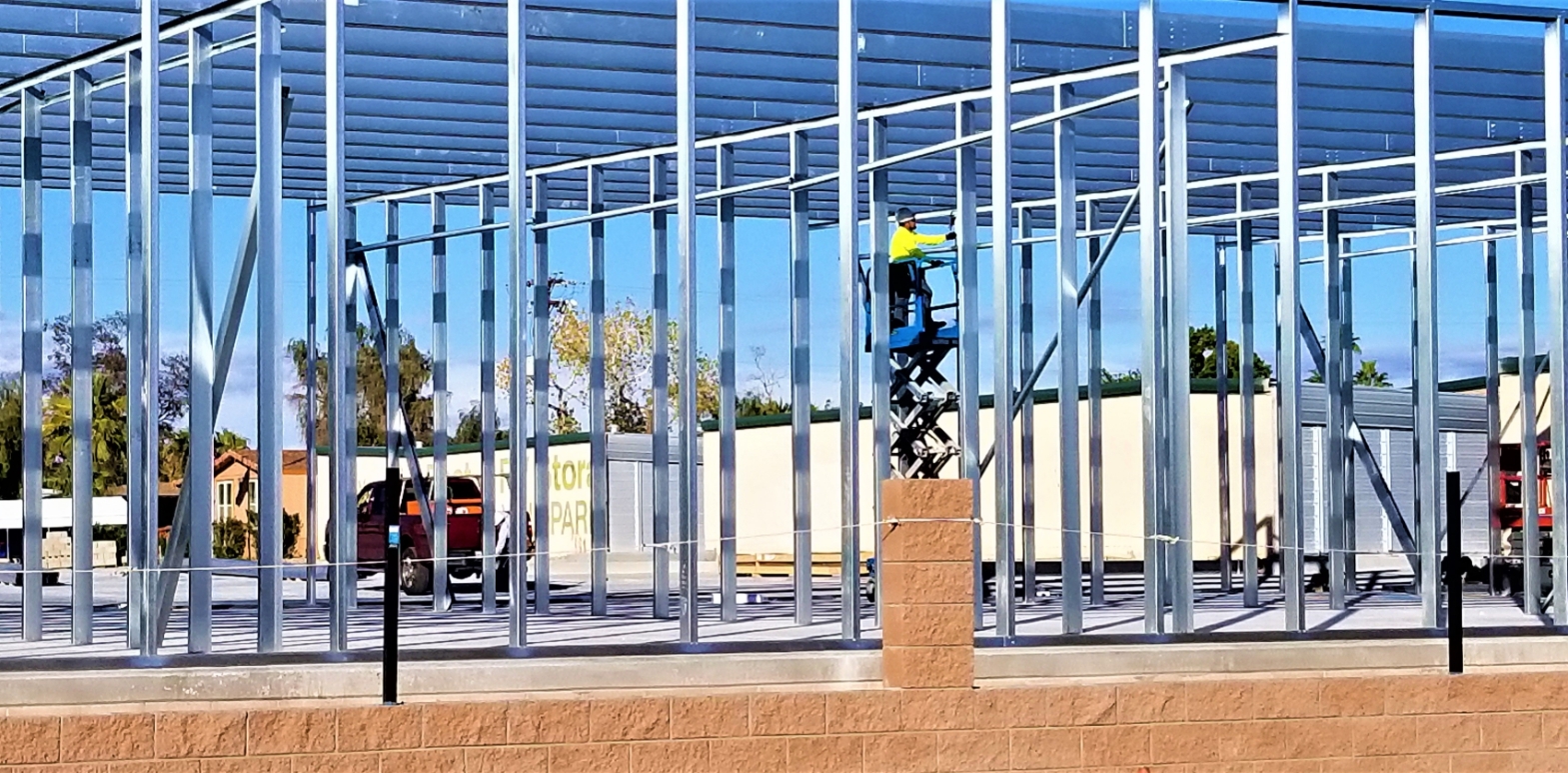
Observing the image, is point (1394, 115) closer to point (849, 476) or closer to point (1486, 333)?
point (1486, 333)

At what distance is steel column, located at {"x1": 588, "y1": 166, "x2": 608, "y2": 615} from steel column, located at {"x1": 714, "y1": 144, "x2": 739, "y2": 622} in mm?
867

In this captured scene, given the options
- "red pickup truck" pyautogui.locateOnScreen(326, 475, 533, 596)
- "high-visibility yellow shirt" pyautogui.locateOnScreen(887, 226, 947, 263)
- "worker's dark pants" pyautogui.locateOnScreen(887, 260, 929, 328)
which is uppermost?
"high-visibility yellow shirt" pyautogui.locateOnScreen(887, 226, 947, 263)

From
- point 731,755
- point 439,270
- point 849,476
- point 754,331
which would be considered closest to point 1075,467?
point 849,476

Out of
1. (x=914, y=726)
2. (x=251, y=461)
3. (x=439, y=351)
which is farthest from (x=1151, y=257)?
(x=251, y=461)

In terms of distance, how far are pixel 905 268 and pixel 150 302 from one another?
8.12m

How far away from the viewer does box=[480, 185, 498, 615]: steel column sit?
16125mm

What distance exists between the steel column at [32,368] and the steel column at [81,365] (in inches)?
35.0

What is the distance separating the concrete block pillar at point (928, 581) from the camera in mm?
10891

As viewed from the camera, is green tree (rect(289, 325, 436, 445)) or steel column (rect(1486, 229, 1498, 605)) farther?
green tree (rect(289, 325, 436, 445))

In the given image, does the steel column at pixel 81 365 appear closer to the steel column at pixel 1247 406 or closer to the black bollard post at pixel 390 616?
the black bollard post at pixel 390 616

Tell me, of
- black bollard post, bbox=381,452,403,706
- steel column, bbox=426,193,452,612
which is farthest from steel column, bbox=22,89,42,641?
black bollard post, bbox=381,452,403,706

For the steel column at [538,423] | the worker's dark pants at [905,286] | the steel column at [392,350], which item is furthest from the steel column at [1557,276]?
the steel column at [392,350]

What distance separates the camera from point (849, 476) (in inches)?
494

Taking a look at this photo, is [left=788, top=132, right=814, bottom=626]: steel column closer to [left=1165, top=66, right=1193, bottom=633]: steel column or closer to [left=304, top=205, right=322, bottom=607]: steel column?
[left=1165, top=66, right=1193, bottom=633]: steel column
